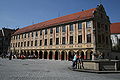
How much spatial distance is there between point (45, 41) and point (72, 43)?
11096mm

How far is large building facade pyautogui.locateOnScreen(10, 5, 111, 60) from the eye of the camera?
31.6 meters

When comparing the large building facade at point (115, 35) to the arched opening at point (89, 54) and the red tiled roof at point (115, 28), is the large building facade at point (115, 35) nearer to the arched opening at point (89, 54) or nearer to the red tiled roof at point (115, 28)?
the red tiled roof at point (115, 28)

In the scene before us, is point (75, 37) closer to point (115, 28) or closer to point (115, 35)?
point (115, 35)

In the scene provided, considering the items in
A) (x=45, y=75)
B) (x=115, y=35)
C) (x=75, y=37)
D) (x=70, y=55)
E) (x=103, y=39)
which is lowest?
(x=45, y=75)

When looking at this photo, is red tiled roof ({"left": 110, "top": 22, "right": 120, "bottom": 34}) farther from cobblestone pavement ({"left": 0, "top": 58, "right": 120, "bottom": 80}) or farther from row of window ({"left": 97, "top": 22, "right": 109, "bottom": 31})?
cobblestone pavement ({"left": 0, "top": 58, "right": 120, "bottom": 80})

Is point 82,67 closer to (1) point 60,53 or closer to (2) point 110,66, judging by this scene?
(2) point 110,66

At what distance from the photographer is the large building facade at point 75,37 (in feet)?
104

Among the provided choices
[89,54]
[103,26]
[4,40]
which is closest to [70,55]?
[89,54]

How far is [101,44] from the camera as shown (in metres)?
32.7

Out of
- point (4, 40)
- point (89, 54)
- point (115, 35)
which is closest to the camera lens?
point (89, 54)

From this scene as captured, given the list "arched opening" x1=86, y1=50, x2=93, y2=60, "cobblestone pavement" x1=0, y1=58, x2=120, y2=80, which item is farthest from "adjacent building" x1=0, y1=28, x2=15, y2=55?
"cobblestone pavement" x1=0, y1=58, x2=120, y2=80

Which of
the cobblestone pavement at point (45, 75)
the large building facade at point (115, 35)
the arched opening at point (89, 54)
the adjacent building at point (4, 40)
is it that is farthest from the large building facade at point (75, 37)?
the adjacent building at point (4, 40)

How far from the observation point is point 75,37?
34469 millimetres

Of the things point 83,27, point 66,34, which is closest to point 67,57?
point 66,34
